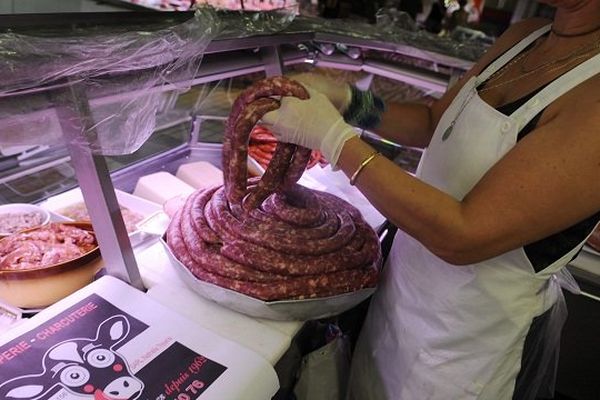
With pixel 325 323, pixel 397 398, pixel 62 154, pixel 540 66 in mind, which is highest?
pixel 540 66

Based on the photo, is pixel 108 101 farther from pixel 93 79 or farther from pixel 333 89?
pixel 333 89

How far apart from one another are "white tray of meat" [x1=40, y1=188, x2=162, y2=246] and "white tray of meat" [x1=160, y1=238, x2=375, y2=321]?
1.45 feet

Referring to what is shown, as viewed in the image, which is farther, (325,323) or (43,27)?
(325,323)

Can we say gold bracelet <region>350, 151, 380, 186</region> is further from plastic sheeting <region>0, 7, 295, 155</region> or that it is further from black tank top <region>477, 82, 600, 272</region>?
plastic sheeting <region>0, 7, 295, 155</region>

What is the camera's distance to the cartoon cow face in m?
0.96

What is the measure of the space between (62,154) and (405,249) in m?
1.48

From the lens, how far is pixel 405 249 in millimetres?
1529

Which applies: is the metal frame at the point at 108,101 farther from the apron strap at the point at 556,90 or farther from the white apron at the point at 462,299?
the apron strap at the point at 556,90

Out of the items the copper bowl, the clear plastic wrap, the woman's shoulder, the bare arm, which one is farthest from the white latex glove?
the copper bowl

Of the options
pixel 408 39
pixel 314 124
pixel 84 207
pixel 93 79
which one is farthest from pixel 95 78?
pixel 408 39

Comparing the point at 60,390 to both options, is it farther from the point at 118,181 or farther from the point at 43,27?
the point at 118,181

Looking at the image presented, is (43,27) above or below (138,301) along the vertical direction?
above

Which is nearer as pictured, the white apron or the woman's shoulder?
the white apron

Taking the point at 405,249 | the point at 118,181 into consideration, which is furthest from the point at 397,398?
the point at 118,181
